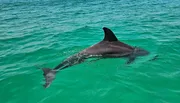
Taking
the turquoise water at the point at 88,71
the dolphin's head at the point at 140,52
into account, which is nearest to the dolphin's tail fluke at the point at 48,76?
the turquoise water at the point at 88,71

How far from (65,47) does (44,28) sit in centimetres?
505

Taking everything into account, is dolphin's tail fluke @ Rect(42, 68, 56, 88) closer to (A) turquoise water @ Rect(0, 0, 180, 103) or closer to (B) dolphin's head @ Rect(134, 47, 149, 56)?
(A) turquoise water @ Rect(0, 0, 180, 103)

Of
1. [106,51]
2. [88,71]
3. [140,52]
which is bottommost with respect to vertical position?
[88,71]

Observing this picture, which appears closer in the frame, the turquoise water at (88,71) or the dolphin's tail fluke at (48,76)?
the turquoise water at (88,71)

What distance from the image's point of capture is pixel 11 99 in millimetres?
6352

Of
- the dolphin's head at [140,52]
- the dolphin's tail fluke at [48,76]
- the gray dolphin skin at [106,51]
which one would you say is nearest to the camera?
the dolphin's tail fluke at [48,76]

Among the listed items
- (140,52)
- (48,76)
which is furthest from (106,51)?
(48,76)

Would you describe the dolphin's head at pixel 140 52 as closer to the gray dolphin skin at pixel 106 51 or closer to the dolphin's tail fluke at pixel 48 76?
the gray dolphin skin at pixel 106 51

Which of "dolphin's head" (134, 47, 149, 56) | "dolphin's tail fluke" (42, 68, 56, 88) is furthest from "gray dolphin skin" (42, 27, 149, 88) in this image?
"dolphin's tail fluke" (42, 68, 56, 88)

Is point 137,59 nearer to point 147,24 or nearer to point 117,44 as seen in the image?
point 117,44

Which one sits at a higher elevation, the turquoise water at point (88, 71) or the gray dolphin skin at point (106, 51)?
the gray dolphin skin at point (106, 51)

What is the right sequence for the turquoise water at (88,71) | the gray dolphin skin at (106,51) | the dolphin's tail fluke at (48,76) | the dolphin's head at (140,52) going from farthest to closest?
the dolphin's head at (140,52), the gray dolphin skin at (106,51), the dolphin's tail fluke at (48,76), the turquoise water at (88,71)

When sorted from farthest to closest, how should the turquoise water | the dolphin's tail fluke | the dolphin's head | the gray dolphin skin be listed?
the dolphin's head
the gray dolphin skin
the dolphin's tail fluke
the turquoise water

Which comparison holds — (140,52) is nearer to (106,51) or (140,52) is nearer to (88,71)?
(106,51)
